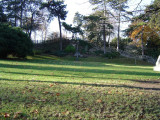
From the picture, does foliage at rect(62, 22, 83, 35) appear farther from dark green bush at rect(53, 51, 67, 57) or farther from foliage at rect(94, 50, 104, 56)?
foliage at rect(94, 50, 104, 56)

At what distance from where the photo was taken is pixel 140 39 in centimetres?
3838

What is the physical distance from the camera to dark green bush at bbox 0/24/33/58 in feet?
75.0

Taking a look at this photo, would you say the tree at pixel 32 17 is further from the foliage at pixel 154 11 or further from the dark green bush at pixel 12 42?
the foliage at pixel 154 11

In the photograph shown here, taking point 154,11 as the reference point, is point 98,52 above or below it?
below

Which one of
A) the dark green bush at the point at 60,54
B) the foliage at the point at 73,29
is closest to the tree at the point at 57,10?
the foliage at the point at 73,29

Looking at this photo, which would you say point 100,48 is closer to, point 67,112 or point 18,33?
point 18,33

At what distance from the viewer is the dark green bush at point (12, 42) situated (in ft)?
75.0

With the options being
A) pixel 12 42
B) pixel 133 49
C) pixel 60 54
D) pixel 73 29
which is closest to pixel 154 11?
pixel 12 42

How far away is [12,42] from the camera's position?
23516 millimetres

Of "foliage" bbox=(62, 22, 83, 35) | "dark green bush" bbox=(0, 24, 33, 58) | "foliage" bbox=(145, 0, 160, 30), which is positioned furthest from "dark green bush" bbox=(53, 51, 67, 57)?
"foliage" bbox=(145, 0, 160, 30)

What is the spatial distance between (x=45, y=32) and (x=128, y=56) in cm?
2788

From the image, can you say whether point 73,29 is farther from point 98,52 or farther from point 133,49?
point 133,49

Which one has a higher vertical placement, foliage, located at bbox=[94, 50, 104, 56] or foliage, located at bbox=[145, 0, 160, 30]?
foliage, located at bbox=[145, 0, 160, 30]

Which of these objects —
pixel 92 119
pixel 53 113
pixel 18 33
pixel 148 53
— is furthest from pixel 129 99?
pixel 148 53
